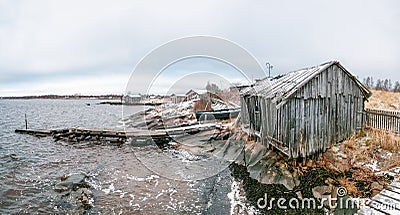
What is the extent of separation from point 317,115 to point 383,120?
149 inches

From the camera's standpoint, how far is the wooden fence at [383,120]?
10979mm

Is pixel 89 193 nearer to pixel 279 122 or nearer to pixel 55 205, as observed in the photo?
pixel 55 205

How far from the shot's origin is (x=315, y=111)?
1074 centimetres

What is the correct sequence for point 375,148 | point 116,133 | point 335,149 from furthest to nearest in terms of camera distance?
point 116,133 < point 335,149 < point 375,148

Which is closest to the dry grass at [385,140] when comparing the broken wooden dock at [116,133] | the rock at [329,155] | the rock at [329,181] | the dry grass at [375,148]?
the dry grass at [375,148]

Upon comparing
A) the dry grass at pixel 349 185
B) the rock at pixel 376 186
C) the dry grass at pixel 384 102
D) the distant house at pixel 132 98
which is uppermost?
the distant house at pixel 132 98

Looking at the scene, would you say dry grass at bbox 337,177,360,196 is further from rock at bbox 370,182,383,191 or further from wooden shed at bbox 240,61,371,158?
wooden shed at bbox 240,61,371,158

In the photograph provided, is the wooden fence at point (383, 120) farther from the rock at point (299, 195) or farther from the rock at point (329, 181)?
the rock at point (299, 195)

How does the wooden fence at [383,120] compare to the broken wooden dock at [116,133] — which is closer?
the wooden fence at [383,120]

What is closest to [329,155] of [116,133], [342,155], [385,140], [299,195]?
[342,155]

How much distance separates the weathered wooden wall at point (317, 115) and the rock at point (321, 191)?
75.4 inches

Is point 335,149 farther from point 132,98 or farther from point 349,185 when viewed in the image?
point 132,98

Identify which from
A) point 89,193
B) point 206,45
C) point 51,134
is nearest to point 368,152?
point 206,45

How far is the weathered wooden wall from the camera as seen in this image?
1045 centimetres
